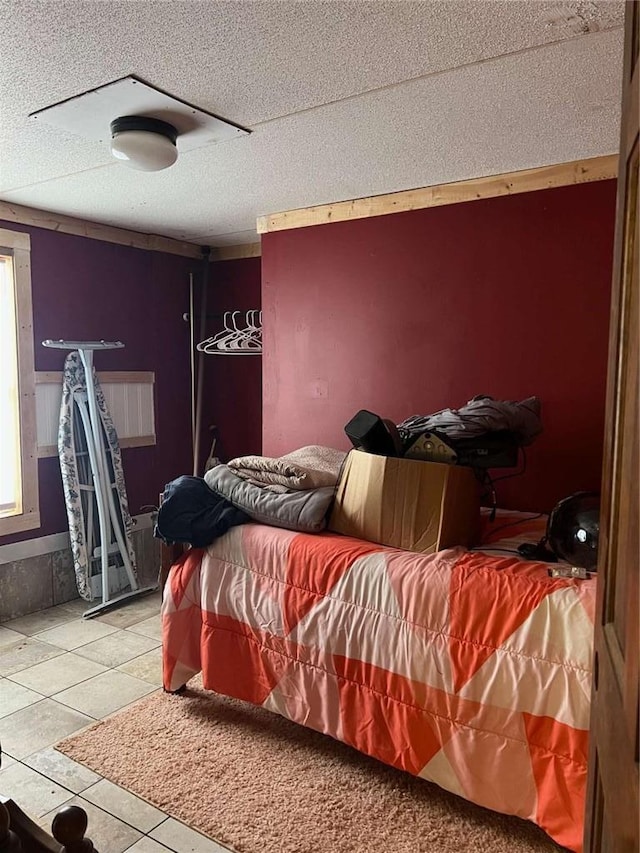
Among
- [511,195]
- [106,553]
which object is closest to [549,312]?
A: [511,195]

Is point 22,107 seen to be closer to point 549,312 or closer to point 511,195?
point 511,195

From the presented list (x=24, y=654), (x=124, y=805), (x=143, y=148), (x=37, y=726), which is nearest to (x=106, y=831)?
(x=124, y=805)

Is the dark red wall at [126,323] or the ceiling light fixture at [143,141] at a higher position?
the ceiling light fixture at [143,141]

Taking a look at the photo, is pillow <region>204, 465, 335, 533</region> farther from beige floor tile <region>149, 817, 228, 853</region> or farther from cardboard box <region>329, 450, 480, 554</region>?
beige floor tile <region>149, 817, 228, 853</region>

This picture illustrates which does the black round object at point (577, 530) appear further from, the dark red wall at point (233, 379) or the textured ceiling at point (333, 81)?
the dark red wall at point (233, 379)

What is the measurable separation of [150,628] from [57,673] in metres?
0.64

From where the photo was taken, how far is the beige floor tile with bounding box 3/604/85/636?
367 cm

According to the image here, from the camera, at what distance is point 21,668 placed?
3.16 m

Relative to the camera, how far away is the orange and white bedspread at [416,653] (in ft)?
6.04

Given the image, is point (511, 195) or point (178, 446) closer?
point (511, 195)

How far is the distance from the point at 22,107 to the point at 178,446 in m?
2.93

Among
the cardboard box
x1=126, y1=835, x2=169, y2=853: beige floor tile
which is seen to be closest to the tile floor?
x1=126, y1=835, x2=169, y2=853: beige floor tile

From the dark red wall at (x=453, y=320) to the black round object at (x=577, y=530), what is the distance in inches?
29.3

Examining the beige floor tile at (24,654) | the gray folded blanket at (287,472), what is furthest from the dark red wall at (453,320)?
the beige floor tile at (24,654)
